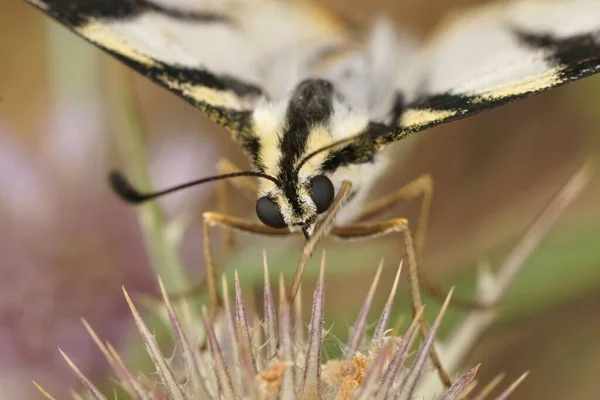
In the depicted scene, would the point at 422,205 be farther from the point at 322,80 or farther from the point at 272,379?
the point at 272,379

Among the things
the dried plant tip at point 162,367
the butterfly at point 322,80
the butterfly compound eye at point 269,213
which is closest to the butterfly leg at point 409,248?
the butterfly at point 322,80

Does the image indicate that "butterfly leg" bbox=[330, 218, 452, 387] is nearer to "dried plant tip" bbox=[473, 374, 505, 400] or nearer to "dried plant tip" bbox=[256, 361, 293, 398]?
"dried plant tip" bbox=[473, 374, 505, 400]

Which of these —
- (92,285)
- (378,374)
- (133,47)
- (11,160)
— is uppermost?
(11,160)

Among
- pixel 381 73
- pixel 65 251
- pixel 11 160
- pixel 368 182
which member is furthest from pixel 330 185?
pixel 11 160

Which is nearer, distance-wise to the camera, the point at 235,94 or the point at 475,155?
the point at 235,94

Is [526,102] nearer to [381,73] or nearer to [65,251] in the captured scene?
[381,73]

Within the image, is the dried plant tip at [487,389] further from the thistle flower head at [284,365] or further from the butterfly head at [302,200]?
the butterfly head at [302,200]
